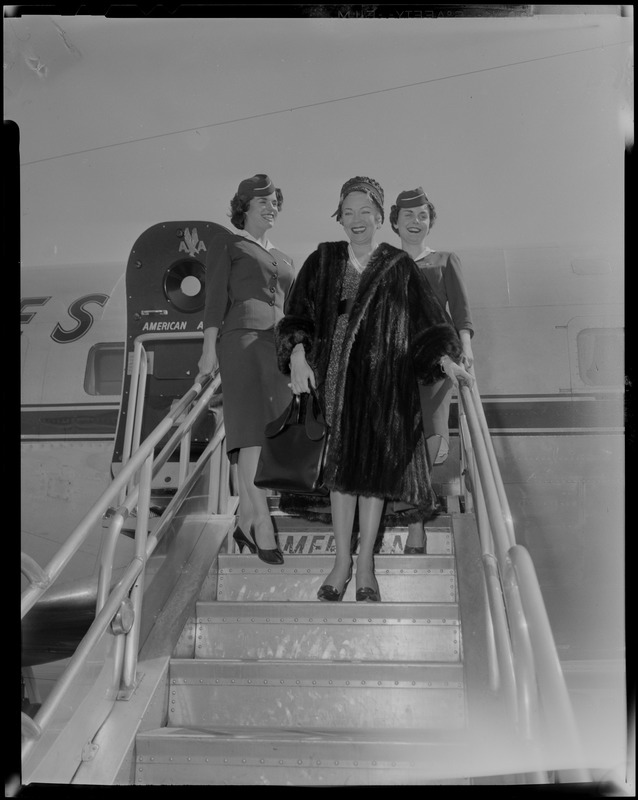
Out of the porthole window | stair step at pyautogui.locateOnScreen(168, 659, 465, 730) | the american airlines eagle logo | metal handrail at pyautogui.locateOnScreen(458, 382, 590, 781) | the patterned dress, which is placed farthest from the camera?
the porthole window

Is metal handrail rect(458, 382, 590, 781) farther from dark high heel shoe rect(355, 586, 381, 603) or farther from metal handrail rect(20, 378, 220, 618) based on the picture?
metal handrail rect(20, 378, 220, 618)

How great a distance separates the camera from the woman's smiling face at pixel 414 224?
10.4 feet

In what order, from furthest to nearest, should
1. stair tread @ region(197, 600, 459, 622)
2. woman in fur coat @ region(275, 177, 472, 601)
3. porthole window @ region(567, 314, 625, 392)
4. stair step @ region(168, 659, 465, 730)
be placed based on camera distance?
porthole window @ region(567, 314, 625, 392)
woman in fur coat @ region(275, 177, 472, 601)
stair tread @ region(197, 600, 459, 622)
stair step @ region(168, 659, 465, 730)

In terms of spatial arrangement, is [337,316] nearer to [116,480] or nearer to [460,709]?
[116,480]

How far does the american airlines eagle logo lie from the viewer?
4.25 m

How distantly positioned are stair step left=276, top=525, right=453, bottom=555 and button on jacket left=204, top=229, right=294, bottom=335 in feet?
2.75

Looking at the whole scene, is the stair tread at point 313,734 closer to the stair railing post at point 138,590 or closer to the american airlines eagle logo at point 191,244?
the stair railing post at point 138,590

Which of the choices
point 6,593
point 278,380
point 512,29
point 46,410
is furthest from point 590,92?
point 46,410

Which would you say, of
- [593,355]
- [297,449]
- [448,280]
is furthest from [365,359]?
[593,355]

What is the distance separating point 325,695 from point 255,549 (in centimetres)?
75

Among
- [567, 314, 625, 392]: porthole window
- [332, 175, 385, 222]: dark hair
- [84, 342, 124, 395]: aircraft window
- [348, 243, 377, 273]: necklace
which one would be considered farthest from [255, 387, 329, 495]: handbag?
[84, 342, 124, 395]: aircraft window

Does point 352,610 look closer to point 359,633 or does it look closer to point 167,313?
point 359,633

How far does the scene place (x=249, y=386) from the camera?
3000mm

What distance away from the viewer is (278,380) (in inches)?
120
